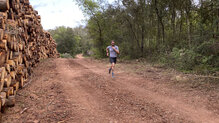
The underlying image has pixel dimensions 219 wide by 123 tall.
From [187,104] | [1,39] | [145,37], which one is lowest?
[187,104]

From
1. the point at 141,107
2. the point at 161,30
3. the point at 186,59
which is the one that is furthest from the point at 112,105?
the point at 161,30

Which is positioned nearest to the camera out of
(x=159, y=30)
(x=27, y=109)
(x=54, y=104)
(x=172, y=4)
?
(x=27, y=109)

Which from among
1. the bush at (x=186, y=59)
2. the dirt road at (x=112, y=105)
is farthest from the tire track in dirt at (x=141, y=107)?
the bush at (x=186, y=59)

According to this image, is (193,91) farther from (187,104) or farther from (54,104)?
(54,104)

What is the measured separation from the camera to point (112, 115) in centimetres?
403

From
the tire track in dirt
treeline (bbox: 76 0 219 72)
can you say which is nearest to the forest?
treeline (bbox: 76 0 219 72)

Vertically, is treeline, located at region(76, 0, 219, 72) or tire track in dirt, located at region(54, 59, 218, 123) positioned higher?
treeline, located at region(76, 0, 219, 72)

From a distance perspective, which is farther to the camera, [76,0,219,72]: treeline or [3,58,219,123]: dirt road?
[76,0,219,72]: treeline

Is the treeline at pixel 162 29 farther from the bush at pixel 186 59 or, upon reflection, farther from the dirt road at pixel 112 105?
the dirt road at pixel 112 105

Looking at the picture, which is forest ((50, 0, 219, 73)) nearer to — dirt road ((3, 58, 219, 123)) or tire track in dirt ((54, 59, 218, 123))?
dirt road ((3, 58, 219, 123))

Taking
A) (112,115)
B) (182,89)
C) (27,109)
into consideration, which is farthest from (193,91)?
(27,109)

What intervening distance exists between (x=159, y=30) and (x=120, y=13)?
4.31 meters

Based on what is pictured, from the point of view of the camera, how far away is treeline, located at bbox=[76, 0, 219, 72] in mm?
9073

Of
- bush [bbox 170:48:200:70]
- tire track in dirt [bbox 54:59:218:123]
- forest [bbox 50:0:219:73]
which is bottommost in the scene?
tire track in dirt [bbox 54:59:218:123]
